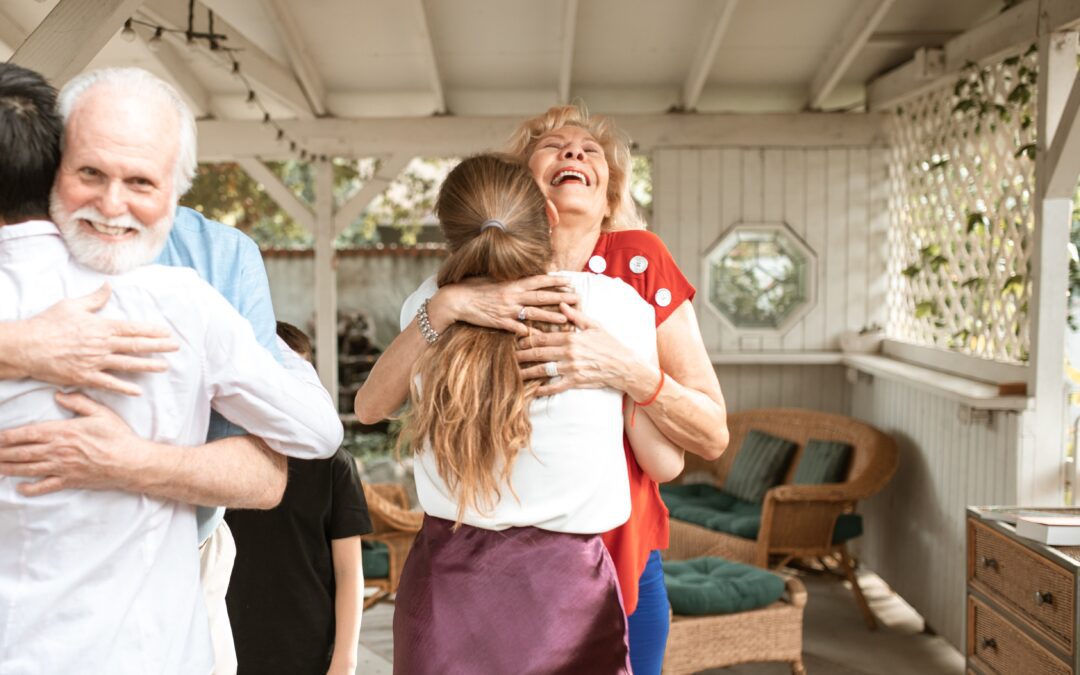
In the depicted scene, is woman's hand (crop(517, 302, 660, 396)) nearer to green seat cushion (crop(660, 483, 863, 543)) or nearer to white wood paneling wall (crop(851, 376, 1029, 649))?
white wood paneling wall (crop(851, 376, 1029, 649))

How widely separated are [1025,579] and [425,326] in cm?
239

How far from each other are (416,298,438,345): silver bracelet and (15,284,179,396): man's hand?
0.49 m

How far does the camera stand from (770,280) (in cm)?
649

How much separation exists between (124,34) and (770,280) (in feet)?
13.2

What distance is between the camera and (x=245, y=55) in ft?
17.2

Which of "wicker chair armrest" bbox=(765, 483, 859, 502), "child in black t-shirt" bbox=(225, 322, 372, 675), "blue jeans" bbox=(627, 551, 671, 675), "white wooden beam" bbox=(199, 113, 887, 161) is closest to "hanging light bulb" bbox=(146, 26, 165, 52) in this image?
"white wooden beam" bbox=(199, 113, 887, 161)

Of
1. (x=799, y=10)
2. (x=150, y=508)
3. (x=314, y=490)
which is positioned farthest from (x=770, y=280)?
(x=150, y=508)

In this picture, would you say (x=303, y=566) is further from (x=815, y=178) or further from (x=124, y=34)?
(x=815, y=178)

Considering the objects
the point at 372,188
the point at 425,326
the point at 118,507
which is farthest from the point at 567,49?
the point at 118,507

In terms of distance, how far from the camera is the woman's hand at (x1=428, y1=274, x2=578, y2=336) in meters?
1.51

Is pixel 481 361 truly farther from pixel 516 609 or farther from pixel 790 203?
pixel 790 203

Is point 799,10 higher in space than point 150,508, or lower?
higher

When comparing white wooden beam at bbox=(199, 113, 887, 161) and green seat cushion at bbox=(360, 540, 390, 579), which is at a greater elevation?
white wooden beam at bbox=(199, 113, 887, 161)

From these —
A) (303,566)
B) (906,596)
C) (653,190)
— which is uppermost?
(653,190)
